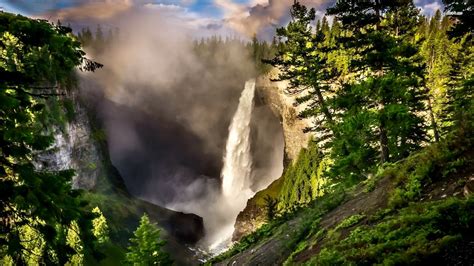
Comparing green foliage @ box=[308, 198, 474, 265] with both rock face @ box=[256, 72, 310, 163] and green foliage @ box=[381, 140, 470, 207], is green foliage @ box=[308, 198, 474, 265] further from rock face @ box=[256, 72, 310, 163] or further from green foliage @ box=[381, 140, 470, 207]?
rock face @ box=[256, 72, 310, 163]

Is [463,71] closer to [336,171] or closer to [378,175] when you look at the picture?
[336,171]

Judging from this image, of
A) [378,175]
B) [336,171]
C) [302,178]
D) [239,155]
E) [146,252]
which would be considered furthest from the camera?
[239,155]

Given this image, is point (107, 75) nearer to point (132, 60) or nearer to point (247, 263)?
point (132, 60)

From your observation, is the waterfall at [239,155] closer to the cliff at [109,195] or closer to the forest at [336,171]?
the cliff at [109,195]

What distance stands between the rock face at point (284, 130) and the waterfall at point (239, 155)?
5.71m

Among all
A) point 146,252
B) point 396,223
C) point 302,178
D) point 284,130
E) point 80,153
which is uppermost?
point 80,153

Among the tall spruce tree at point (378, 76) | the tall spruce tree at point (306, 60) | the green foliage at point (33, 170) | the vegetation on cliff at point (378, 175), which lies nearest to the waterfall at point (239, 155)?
the vegetation on cliff at point (378, 175)

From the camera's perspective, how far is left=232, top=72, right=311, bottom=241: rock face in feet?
325

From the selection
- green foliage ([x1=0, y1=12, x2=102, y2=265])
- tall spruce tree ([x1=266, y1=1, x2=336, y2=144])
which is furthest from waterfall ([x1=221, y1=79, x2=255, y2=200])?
green foliage ([x1=0, y1=12, x2=102, y2=265])

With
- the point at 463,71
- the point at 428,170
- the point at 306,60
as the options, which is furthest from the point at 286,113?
the point at 428,170

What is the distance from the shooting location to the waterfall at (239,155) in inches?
4660

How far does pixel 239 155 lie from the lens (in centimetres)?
11825

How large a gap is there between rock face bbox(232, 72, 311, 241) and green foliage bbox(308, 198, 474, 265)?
86.0 meters

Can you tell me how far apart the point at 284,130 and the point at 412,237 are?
343 feet
